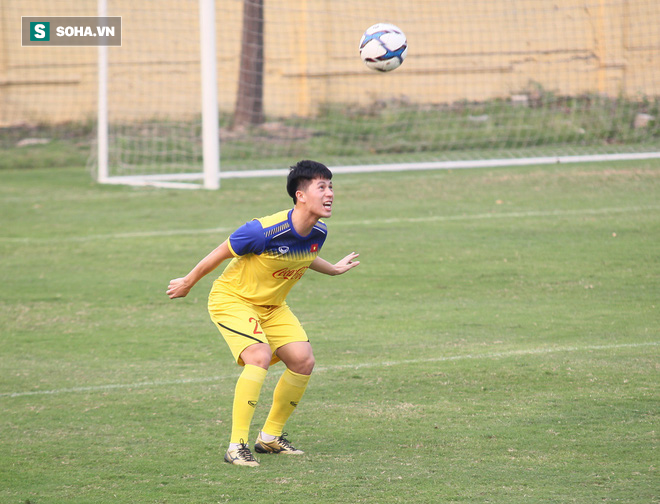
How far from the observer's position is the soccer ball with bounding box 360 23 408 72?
26.1ft

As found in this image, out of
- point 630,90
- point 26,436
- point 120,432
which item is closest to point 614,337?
point 120,432

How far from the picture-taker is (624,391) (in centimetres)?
529

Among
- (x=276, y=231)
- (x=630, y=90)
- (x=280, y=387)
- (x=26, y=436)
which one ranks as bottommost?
(x=26, y=436)

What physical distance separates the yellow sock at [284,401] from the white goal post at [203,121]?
8.89 m

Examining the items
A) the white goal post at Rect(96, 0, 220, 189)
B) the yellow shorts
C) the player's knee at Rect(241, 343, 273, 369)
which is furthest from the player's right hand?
the white goal post at Rect(96, 0, 220, 189)

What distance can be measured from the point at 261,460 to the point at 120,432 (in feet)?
3.02

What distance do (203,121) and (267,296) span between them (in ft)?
29.0

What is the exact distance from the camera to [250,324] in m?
4.59

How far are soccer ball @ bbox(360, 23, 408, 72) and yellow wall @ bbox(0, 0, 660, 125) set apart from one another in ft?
32.2

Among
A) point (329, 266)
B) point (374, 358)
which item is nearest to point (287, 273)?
point (329, 266)

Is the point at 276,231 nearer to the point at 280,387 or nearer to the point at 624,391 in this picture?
the point at 280,387

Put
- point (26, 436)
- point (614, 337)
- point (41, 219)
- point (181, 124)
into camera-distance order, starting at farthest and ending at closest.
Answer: point (181, 124) → point (41, 219) → point (614, 337) → point (26, 436)

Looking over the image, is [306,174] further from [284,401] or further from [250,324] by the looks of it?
[284,401]

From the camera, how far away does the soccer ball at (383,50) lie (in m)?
7.95
